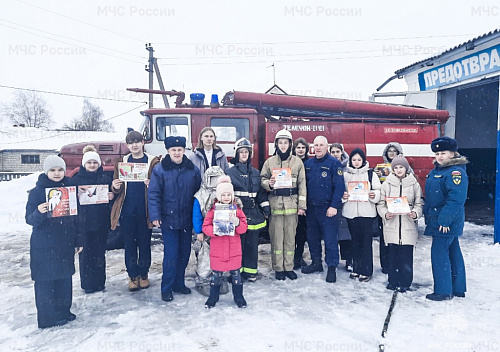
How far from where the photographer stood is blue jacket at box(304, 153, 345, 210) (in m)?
4.24

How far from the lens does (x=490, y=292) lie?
392 cm

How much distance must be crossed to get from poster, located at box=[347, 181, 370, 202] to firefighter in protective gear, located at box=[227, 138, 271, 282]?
3.59ft

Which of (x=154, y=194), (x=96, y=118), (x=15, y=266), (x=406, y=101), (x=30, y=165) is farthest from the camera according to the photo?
(x=96, y=118)

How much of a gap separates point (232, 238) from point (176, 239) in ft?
2.25

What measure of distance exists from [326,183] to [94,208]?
287 cm

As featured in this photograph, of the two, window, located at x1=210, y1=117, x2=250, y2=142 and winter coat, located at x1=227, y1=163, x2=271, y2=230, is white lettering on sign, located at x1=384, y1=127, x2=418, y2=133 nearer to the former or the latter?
window, located at x1=210, y1=117, x2=250, y2=142

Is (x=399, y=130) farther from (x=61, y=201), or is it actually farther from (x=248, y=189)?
(x=61, y=201)

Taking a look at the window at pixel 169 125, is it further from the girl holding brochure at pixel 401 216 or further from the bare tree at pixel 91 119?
the bare tree at pixel 91 119

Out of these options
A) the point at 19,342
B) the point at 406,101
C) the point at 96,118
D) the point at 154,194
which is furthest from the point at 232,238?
the point at 96,118

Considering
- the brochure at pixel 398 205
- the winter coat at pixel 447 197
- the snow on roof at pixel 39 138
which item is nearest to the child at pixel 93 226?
the brochure at pixel 398 205

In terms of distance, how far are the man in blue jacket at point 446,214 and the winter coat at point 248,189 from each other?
1927 millimetres

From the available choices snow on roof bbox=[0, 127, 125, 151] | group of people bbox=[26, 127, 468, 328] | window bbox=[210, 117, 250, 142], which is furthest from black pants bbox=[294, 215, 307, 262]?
snow on roof bbox=[0, 127, 125, 151]

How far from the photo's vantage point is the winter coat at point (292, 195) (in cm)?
429

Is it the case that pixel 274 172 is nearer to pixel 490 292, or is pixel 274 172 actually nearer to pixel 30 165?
pixel 490 292
